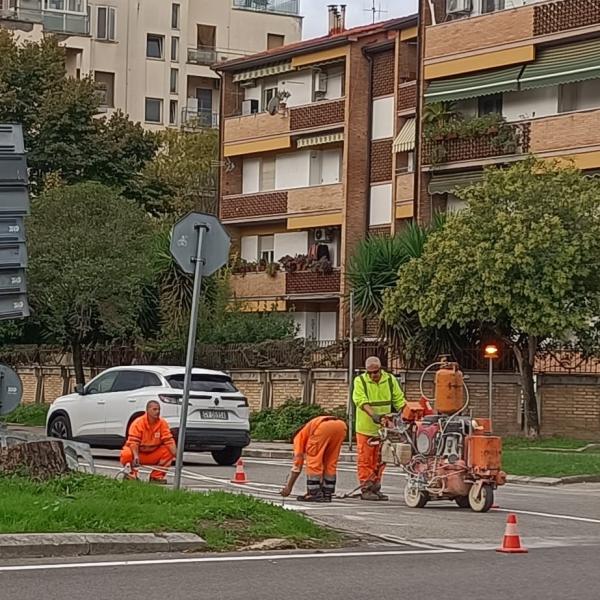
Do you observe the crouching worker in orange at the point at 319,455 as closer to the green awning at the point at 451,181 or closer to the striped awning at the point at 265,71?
the green awning at the point at 451,181

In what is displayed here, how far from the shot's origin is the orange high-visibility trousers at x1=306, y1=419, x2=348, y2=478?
17391 millimetres

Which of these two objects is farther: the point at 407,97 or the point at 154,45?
the point at 154,45

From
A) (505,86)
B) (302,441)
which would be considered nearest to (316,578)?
(302,441)

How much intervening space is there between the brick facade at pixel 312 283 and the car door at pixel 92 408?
73.5 ft

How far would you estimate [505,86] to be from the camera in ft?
132

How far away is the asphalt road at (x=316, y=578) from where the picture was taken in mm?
10180

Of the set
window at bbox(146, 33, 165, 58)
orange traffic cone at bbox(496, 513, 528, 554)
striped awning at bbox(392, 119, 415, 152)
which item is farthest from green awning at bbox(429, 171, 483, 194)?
window at bbox(146, 33, 165, 58)

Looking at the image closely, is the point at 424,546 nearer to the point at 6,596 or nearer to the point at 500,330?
the point at 6,596

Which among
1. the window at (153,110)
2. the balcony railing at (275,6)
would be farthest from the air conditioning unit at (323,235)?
the balcony railing at (275,6)

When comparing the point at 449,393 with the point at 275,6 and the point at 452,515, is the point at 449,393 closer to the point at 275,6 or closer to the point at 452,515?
the point at 452,515

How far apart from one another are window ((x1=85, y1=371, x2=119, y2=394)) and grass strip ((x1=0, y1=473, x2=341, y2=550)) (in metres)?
11.7

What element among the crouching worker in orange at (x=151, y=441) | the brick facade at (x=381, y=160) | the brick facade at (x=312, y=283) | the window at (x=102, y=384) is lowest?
the crouching worker in orange at (x=151, y=441)

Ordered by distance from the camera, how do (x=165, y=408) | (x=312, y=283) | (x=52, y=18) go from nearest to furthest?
(x=165, y=408)
(x=312, y=283)
(x=52, y=18)

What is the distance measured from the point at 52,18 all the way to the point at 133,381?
48.0m
